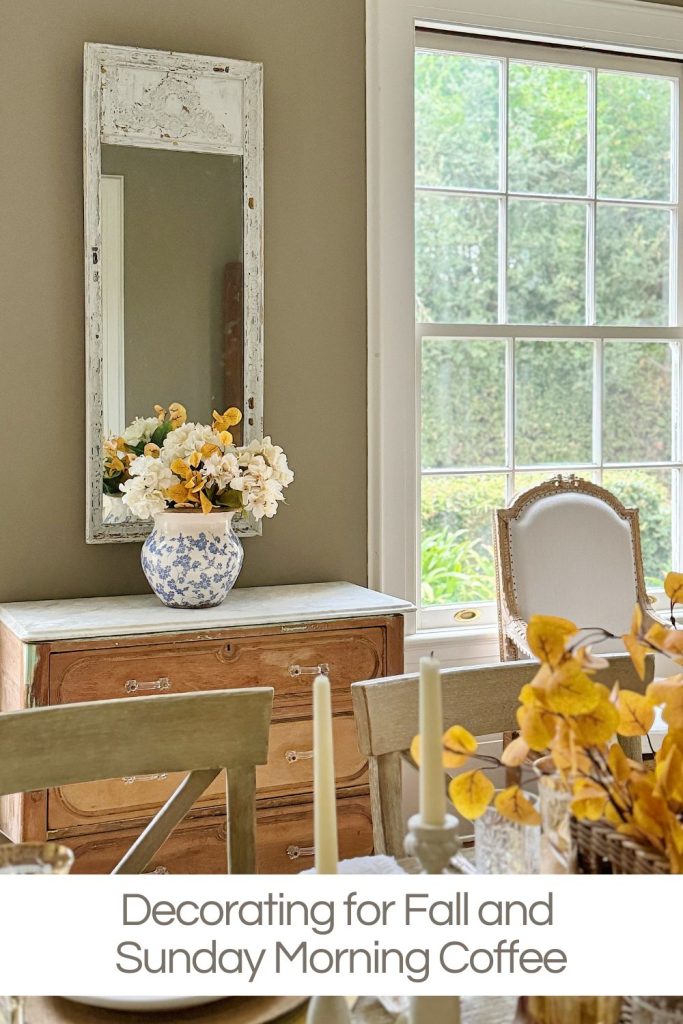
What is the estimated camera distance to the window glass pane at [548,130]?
3.36 m

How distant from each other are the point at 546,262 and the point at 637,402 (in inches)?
23.1

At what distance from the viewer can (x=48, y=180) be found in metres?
2.71

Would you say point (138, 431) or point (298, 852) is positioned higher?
point (138, 431)

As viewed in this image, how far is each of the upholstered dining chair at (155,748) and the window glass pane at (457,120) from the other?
2245mm

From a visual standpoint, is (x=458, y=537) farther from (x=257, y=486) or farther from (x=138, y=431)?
(x=138, y=431)

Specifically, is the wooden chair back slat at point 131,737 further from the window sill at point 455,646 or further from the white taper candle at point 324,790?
the window sill at point 455,646

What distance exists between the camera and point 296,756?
253 centimetres

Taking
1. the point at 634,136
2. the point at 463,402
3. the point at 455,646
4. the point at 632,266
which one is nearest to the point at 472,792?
the point at 455,646

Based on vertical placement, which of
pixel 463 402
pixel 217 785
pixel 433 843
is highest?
pixel 463 402

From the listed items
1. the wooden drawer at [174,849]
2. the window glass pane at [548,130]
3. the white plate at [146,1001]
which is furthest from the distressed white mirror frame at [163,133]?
the white plate at [146,1001]

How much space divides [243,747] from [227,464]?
1.10m

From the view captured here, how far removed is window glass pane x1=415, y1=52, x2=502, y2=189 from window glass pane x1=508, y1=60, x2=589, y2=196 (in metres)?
0.07

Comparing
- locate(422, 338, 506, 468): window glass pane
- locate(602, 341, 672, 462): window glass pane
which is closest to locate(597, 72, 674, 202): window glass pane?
locate(602, 341, 672, 462): window glass pane

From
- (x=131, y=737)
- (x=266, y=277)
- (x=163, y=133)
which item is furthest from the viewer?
(x=266, y=277)
